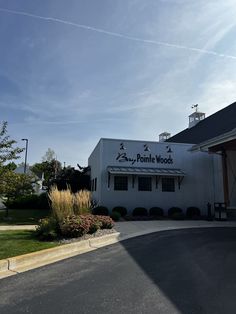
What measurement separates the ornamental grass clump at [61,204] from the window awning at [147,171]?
7887 mm

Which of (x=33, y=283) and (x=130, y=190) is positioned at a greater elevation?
(x=130, y=190)

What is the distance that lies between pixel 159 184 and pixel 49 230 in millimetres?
11400

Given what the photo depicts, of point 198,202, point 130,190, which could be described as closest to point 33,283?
point 130,190

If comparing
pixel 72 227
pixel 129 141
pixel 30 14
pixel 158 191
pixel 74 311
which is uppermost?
pixel 30 14

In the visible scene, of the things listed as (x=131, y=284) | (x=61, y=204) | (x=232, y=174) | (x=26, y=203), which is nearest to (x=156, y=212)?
(x=232, y=174)

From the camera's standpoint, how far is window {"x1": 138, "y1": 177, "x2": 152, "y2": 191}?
19.3 metres

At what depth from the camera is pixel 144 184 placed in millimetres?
19359

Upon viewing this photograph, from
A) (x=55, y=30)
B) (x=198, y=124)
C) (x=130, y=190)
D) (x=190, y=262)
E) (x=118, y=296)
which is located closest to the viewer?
(x=118, y=296)

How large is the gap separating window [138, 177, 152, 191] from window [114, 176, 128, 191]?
0.90m

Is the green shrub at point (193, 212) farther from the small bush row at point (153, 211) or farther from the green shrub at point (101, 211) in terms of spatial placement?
the green shrub at point (101, 211)

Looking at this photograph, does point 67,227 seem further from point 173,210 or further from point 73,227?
point 173,210

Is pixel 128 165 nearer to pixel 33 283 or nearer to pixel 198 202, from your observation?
pixel 198 202

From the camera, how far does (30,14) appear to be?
10.5 m

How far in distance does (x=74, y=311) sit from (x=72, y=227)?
4896 mm
